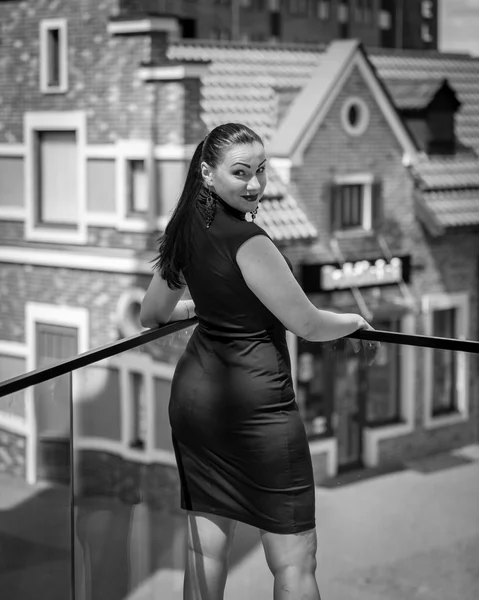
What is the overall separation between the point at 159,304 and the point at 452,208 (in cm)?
716

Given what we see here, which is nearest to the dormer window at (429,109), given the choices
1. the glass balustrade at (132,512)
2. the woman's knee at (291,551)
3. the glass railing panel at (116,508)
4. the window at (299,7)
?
the window at (299,7)

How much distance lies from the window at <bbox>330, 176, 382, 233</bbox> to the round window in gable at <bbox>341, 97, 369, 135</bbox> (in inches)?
14.3

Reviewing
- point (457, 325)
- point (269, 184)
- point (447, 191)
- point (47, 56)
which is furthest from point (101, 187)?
point (457, 325)

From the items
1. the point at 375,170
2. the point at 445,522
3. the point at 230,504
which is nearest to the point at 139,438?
the point at 445,522

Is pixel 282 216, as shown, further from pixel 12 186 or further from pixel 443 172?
pixel 12 186

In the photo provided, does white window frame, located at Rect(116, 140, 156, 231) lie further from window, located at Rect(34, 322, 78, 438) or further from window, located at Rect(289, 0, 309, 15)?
window, located at Rect(34, 322, 78, 438)

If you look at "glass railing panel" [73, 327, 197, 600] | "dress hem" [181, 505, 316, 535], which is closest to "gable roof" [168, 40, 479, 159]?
"glass railing panel" [73, 327, 197, 600]

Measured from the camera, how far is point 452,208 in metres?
8.75

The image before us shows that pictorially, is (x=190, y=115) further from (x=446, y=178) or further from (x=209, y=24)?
(x=446, y=178)

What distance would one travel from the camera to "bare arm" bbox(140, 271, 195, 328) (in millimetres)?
1826

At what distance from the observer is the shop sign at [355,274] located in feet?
26.5

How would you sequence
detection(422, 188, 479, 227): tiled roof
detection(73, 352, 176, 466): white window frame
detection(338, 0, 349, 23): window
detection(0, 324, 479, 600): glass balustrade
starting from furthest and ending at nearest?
detection(422, 188, 479, 227): tiled roof
detection(338, 0, 349, 23): window
detection(73, 352, 176, 466): white window frame
detection(0, 324, 479, 600): glass balustrade

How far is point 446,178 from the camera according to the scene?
338 inches

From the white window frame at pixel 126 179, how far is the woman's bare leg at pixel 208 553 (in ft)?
19.7
